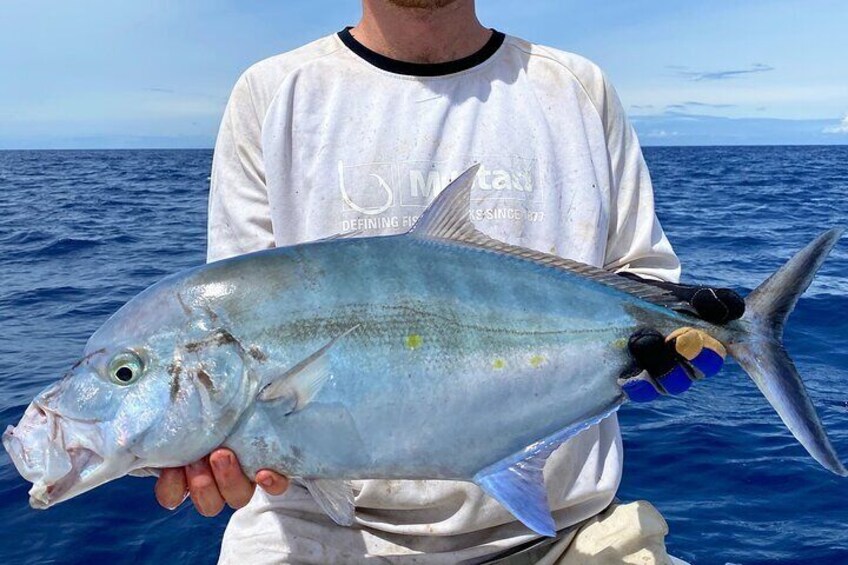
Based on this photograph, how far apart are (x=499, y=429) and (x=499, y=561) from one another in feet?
3.17

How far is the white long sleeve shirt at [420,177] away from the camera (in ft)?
9.94

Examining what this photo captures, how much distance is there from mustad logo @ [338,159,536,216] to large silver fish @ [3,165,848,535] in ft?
2.19

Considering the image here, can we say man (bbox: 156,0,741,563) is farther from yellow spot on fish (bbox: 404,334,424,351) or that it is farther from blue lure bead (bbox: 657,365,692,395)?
yellow spot on fish (bbox: 404,334,424,351)

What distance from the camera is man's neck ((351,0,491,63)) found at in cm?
327

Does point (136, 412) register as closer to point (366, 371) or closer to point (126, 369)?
point (126, 369)

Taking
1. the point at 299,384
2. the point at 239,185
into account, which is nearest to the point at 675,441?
the point at 239,185

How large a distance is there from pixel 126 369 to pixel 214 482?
41 centimetres

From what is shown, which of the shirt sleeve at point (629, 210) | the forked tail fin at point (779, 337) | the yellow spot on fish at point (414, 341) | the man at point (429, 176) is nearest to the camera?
the yellow spot on fish at point (414, 341)

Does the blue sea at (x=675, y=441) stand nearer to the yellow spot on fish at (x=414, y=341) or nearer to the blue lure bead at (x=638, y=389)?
the blue lure bead at (x=638, y=389)

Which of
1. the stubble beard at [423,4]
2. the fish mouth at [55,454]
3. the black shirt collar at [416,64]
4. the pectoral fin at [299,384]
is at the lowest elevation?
the fish mouth at [55,454]

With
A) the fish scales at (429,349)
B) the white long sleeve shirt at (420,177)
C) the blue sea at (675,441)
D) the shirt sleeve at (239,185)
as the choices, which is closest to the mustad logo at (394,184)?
the white long sleeve shirt at (420,177)

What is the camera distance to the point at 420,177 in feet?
10.4

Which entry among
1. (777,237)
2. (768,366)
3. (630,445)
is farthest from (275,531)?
(777,237)

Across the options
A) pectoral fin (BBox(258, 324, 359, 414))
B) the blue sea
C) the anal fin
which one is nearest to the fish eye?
pectoral fin (BBox(258, 324, 359, 414))
